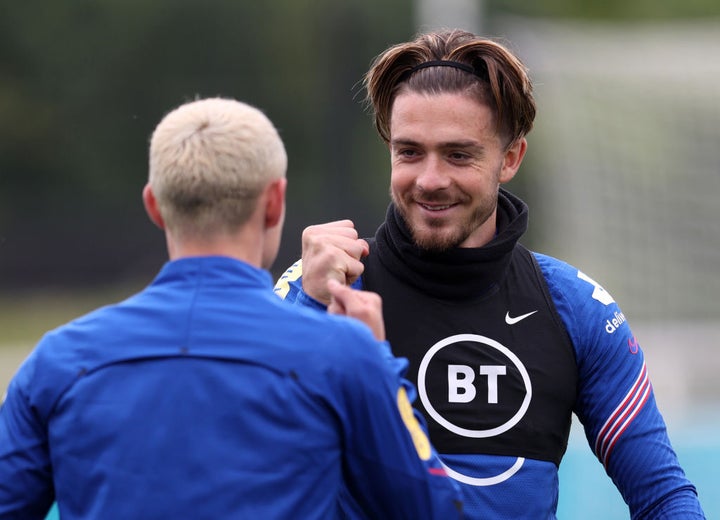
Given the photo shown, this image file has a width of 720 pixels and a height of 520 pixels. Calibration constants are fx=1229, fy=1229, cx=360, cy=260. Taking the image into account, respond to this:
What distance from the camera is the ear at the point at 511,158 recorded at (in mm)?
3445

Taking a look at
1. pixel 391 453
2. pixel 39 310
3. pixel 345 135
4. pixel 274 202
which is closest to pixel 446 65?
pixel 274 202

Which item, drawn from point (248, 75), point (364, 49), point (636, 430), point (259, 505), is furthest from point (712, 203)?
point (248, 75)

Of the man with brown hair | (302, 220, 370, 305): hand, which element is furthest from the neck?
the man with brown hair

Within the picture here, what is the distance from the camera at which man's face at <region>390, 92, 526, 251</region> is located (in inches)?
127

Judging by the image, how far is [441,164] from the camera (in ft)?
10.7

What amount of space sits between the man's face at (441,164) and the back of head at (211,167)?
3.00 ft

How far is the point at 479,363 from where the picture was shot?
328cm

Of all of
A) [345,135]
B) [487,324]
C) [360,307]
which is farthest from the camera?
[345,135]

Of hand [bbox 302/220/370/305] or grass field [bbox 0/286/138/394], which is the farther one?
grass field [bbox 0/286/138/394]

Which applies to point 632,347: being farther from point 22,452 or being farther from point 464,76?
point 22,452

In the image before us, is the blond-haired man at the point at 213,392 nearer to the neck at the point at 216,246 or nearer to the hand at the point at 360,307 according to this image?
the neck at the point at 216,246

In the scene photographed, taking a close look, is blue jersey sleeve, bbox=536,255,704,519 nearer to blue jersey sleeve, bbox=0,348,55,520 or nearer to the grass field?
blue jersey sleeve, bbox=0,348,55,520

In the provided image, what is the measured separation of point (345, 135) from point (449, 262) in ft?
61.9

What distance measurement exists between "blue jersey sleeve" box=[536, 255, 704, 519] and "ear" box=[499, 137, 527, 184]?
1.11ft
